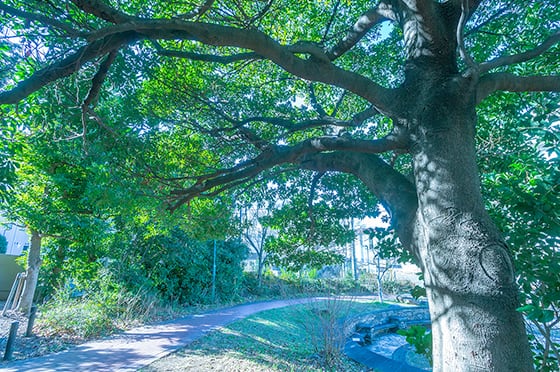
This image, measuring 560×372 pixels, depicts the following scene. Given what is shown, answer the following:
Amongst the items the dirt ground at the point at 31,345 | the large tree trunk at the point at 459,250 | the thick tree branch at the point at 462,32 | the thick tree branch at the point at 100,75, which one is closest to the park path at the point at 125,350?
the dirt ground at the point at 31,345

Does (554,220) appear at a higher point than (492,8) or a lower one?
lower

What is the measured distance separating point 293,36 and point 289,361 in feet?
19.1

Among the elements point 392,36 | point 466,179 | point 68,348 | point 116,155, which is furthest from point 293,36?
point 68,348

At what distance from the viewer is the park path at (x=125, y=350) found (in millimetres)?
4758

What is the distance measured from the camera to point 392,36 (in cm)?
543

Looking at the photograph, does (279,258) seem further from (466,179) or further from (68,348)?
(68,348)

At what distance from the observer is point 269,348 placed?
20.8ft

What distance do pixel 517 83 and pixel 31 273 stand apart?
10.6 meters

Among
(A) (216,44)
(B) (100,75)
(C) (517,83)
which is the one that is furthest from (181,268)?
(C) (517,83)

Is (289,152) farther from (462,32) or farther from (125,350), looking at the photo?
(125,350)

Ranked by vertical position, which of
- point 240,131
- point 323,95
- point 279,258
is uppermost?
point 323,95

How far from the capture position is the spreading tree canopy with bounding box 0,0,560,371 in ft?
6.07

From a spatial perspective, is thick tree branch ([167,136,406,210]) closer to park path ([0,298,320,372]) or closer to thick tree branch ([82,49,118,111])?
thick tree branch ([82,49,118,111])

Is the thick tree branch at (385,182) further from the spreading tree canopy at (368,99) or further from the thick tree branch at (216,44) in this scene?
the thick tree branch at (216,44)
